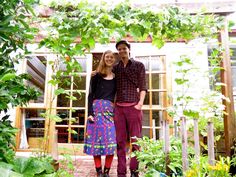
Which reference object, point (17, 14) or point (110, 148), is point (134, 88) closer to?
point (110, 148)

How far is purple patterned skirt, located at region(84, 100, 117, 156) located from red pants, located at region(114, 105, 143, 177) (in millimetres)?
51

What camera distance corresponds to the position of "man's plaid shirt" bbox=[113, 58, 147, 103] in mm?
2078

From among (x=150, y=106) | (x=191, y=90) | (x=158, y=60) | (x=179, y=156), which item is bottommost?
(x=179, y=156)

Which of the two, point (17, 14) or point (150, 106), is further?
point (150, 106)

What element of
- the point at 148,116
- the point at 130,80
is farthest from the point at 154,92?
the point at 130,80

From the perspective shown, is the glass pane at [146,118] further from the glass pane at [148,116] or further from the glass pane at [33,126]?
the glass pane at [33,126]

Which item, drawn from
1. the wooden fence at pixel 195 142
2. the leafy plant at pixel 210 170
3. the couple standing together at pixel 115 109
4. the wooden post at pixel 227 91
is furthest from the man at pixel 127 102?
the leafy plant at pixel 210 170

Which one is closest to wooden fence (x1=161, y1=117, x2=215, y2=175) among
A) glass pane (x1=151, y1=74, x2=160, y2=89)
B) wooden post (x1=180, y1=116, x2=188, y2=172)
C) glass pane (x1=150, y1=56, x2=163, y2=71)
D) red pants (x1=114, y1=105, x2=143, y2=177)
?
wooden post (x1=180, y1=116, x2=188, y2=172)

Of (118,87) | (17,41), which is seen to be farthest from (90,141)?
(17,41)

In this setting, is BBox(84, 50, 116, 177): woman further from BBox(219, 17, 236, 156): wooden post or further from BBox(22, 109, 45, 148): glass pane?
BBox(22, 109, 45, 148): glass pane

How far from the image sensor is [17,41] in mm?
1428

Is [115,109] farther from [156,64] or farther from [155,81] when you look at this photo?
[156,64]

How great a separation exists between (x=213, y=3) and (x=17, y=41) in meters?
1.60

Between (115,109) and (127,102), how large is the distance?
0.15m
